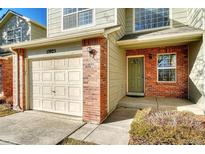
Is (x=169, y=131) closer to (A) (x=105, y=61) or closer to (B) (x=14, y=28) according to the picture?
(A) (x=105, y=61)

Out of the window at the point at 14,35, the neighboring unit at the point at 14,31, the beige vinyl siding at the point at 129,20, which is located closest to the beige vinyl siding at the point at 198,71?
the beige vinyl siding at the point at 129,20

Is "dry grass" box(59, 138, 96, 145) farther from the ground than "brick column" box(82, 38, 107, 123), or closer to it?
closer to it

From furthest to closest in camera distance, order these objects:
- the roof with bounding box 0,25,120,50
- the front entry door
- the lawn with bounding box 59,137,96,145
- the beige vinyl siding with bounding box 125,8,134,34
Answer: the front entry door < the beige vinyl siding with bounding box 125,8,134,34 < the roof with bounding box 0,25,120,50 < the lawn with bounding box 59,137,96,145

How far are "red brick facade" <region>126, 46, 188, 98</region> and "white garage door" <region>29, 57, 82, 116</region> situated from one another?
4028 mm

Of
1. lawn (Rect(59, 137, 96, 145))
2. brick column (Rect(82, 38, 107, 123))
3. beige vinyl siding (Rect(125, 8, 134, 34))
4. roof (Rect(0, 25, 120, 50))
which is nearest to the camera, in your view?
lawn (Rect(59, 137, 96, 145))

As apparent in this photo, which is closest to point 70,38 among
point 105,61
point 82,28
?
point 105,61

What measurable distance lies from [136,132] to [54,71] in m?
4.24

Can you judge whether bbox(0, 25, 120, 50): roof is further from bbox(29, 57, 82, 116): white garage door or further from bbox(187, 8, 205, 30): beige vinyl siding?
bbox(187, 8, 205, 30): beige vinyl siding

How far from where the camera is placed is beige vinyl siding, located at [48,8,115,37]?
21.0 feet

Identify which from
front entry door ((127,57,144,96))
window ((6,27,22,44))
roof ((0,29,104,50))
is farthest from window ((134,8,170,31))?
window ((6,27,22,44))

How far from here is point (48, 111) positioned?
19.7 ft

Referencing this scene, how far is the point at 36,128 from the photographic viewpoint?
4.30m

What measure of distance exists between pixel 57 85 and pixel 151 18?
20.1 ft
